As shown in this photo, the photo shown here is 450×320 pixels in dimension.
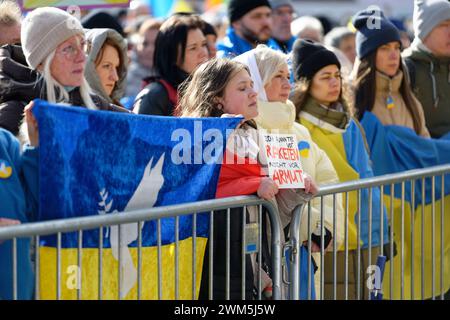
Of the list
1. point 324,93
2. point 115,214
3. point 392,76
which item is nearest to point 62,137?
point 115,214

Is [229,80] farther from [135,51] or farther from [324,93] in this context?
[135,51]

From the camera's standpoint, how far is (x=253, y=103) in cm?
571

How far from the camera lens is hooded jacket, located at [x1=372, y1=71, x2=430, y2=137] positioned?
299 inches

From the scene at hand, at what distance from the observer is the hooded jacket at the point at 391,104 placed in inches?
299

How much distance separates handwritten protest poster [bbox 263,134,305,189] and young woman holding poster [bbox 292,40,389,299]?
1.07 metres

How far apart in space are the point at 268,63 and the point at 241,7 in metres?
2.43

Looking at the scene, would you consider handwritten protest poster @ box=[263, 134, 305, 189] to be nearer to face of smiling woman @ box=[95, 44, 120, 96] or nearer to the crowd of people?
the crowd of people

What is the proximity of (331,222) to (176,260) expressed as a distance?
141 centimetres

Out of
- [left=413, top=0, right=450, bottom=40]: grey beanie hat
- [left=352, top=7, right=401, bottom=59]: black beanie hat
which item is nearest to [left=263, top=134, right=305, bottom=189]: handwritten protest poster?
[left=352, top=7, right=401, bottom=59]: black beanie hat

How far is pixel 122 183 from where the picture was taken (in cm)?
486

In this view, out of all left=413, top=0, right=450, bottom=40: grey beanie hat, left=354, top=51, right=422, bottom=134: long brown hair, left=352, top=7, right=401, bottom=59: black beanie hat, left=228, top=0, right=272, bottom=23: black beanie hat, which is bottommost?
left=354, top=51, right=422, bottom=134: long brown hair

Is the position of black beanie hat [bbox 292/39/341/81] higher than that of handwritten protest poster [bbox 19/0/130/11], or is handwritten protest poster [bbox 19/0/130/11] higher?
black beanie hat [bbox 292/39/341/81]

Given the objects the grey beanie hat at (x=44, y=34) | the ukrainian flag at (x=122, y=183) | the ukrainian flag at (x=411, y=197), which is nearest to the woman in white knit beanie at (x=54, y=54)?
the grey beanie hat at (x=44, y=34)

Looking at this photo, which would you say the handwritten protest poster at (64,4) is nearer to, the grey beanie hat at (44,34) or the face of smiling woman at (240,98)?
the grey beanie hat at (44,34)
